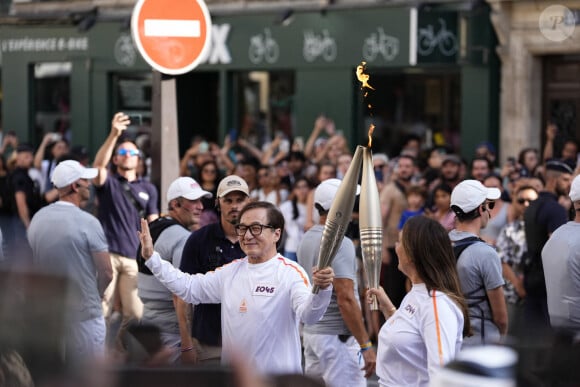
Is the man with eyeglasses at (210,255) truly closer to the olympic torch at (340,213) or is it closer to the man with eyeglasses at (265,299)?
the man with eyeglasses at (265,299)

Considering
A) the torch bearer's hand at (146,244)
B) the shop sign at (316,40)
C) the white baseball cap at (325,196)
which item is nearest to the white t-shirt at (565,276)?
the white baseball cap at (325,196)

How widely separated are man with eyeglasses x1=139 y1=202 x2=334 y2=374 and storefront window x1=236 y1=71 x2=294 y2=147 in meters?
16.6

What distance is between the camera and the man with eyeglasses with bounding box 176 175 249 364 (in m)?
7.22

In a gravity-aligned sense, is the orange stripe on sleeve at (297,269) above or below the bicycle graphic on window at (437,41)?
below

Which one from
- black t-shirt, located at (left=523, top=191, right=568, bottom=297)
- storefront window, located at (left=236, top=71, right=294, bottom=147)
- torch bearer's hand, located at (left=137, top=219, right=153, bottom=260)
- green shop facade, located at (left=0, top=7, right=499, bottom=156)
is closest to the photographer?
torch bearer's hand, located at (left=137, top=219, right=153, bottom=260)

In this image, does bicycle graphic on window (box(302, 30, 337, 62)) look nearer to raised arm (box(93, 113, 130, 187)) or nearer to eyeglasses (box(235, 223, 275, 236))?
raised arm (box(93, 113, 130, 187))

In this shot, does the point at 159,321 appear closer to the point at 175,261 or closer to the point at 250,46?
the point at 175,261

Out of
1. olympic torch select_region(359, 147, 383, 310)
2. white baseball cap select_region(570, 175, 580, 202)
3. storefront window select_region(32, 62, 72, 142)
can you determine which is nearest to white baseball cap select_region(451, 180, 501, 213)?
white baseball cap select_region(570, 175, 580, 202)

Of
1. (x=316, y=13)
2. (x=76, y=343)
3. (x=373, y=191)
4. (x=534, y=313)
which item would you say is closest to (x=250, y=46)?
(x=316, y=13)

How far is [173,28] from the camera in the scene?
8836 millimetres

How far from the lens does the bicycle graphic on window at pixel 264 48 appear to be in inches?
903

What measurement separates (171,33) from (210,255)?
2.10m

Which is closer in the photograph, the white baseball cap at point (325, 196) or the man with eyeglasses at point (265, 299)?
the man with eyeglasses at point (265, 299)

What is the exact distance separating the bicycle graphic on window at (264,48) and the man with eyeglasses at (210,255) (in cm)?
1543
